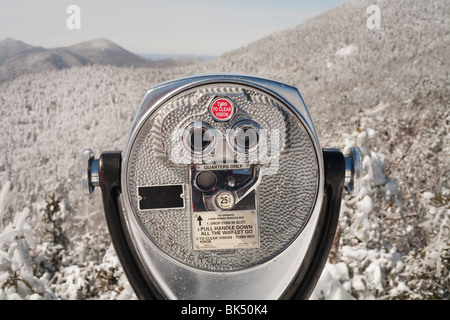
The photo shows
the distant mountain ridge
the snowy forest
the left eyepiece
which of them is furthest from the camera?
the distant mountain ridge

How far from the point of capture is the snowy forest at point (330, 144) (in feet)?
7.80

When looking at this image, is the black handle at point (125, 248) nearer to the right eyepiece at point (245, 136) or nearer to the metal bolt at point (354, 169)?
the right eyepiece at point (245, 136)

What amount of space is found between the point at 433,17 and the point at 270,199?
15087 millimetres

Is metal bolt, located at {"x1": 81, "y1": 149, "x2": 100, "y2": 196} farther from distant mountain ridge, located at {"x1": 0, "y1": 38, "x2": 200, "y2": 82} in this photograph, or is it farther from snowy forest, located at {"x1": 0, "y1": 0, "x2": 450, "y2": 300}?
distant mountain ridge, located at {"x1": 0, "y1": 38, "x2": 200, "y2": 82}

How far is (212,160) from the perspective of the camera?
898 mm

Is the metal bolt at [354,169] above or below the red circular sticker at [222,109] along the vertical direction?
below

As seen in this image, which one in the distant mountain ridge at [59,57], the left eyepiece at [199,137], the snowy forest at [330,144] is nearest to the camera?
the left eyepiece at [199,137]

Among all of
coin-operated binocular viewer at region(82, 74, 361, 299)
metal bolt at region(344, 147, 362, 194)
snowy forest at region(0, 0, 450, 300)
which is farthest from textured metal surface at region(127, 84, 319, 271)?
snowy forest at region(0, 0, 450, 300)

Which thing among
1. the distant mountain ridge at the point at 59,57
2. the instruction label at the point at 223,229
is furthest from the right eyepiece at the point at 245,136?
the distant mountain ridge at the point at 59,57

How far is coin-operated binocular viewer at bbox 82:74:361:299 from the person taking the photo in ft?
2.93

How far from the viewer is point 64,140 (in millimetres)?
17750

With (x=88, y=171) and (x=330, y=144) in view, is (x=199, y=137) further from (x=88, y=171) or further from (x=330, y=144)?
(x=330, y=144)

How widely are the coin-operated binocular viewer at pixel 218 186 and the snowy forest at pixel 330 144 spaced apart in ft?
2.16

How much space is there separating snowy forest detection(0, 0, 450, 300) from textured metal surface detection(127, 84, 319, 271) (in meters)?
0.66
